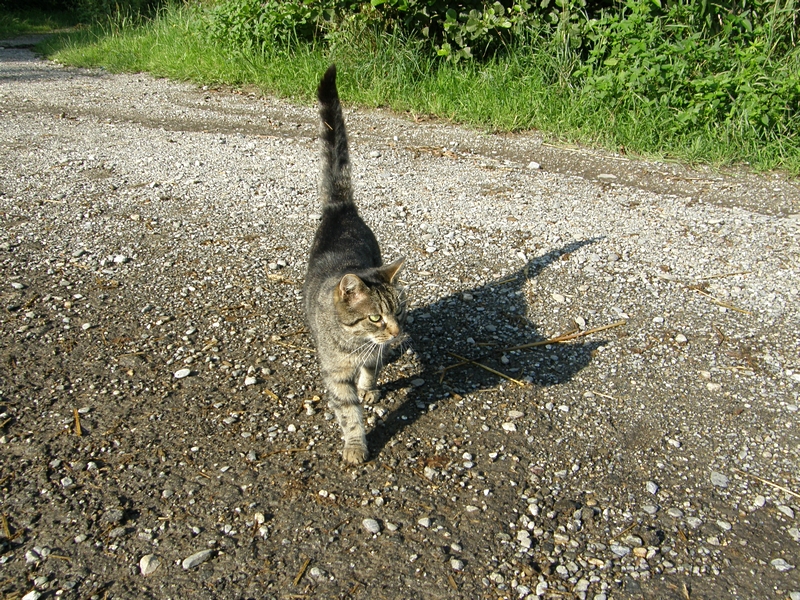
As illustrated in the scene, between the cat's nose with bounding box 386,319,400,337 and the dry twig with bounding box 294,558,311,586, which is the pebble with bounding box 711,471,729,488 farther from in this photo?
the dry twig with bounding box 294,558,311,586

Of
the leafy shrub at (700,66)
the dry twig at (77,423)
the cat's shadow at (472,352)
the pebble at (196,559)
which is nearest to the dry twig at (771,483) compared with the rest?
the cat's shadow at (472,352)

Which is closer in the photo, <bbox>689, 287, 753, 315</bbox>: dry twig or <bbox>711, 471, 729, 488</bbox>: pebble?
<bbox>711, 471, 729, 488</bbox>: pebble

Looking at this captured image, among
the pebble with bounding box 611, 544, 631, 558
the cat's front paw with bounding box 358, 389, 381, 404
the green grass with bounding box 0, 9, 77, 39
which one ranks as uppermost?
the pebble with bounding box 611, 544, 631, 558

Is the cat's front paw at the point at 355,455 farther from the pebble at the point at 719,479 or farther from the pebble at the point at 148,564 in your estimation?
the pebble at the point at 719,479

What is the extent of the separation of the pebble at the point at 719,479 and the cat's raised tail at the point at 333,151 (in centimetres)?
258

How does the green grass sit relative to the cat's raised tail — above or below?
below

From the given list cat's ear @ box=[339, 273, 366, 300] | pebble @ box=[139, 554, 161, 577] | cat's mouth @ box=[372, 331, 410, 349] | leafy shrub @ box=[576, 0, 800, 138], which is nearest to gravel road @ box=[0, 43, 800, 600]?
pebble @ box=[139, 554, 161, 577]

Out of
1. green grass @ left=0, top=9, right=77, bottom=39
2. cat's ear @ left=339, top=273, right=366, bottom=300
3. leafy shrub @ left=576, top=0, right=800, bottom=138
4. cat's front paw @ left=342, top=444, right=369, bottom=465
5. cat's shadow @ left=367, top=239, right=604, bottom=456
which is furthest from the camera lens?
green grass @ left=0, top=9, right=77, bottom=39

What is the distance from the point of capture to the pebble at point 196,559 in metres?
2.49

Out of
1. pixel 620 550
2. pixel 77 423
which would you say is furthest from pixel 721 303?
pixel 77 423

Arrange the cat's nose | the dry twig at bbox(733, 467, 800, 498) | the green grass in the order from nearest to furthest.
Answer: the dry twig at bbox(733, 467, 800, 498)
the cat's nose
the green grass

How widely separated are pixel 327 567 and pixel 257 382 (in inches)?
51.4

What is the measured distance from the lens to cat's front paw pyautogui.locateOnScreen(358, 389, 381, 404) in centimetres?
352

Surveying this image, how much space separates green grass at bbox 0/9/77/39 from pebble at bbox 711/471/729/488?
1709cm
